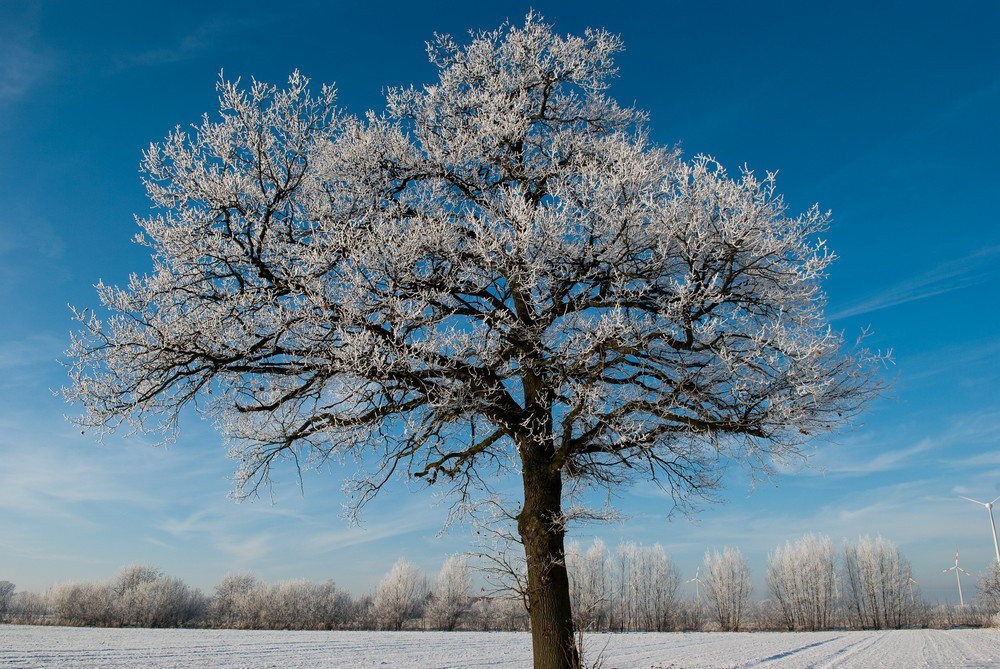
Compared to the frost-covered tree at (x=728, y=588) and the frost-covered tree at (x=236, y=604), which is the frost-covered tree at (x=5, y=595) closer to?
the frost-covered tree at (x=236, y=604)

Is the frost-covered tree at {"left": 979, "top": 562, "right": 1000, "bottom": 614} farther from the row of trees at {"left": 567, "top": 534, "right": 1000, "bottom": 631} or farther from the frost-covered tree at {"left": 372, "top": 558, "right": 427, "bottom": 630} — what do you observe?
the frost-covered tree at {"left": 372, "top": 558, "right": 427, "bottom": 630}

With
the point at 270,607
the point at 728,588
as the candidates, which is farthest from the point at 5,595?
the point at 728,588

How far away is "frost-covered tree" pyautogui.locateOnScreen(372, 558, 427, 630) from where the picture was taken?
61.8m

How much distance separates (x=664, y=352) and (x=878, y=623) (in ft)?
248

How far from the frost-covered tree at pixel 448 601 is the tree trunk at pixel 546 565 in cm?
5504

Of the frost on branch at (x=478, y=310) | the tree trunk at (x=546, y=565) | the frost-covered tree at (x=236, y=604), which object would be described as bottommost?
the frost-covered tree at (x=236, y=604)

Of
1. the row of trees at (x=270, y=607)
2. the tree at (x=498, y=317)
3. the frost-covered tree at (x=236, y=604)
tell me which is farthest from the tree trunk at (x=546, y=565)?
the frost-covered tree at (x=236, y=604)

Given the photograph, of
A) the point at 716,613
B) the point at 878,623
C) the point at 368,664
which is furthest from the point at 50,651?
the point at 878,623

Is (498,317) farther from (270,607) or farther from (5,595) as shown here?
(5,595)

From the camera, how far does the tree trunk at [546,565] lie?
658 centimetres

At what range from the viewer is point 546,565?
6.80 m

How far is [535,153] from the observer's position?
8.70 metres

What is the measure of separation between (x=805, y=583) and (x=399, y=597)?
4438 centimetres

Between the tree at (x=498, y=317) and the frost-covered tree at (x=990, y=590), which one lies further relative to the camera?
the frost-covered tree at (x=990, y=590)
